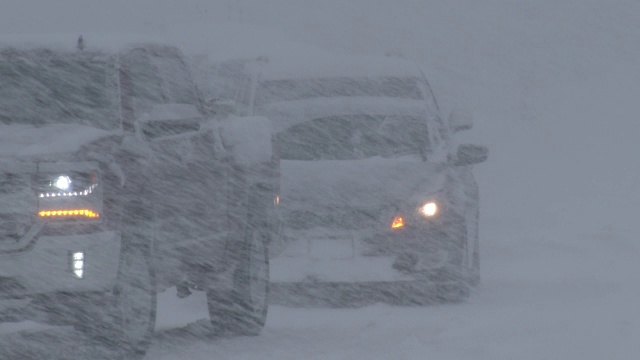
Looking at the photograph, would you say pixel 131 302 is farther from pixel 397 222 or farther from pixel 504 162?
pixel 504 162

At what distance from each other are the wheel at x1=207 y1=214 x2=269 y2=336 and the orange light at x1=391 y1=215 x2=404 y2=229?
3.52ft

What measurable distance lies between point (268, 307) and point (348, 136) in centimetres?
165

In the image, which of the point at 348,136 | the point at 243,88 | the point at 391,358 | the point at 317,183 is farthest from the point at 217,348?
the point at 243,88

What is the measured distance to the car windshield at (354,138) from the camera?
11555 mm

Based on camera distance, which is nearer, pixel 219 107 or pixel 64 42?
pixel 64 42

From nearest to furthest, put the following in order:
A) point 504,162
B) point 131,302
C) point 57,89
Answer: point 131,302 → point 57,89 → point 504,162

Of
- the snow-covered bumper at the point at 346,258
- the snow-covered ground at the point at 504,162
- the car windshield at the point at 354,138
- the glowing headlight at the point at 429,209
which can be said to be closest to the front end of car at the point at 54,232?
the snow-covered ground at the point at 504,162

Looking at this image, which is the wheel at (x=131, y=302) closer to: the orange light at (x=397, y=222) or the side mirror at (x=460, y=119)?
the orange light at (x=397, y=222)

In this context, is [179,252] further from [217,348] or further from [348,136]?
[348,136]

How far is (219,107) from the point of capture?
9.89m

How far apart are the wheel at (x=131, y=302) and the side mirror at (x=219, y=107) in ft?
5.79

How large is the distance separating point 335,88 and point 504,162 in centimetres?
1060

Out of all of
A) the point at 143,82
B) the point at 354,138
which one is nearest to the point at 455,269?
the point at 354,138

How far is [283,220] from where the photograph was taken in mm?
10594
